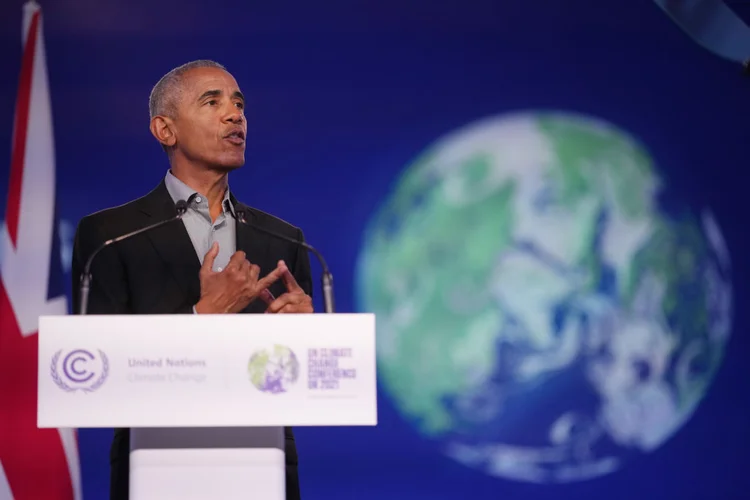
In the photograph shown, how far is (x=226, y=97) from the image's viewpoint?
7.60ft

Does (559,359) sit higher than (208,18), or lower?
lower

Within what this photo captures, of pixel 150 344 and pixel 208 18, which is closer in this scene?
pixel 150 344

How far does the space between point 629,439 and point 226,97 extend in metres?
2.52

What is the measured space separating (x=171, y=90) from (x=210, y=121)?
15 centimetres

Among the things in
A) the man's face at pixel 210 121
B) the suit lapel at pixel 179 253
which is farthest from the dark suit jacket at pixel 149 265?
the man's face at pixel 210 121

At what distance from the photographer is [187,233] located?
221cm

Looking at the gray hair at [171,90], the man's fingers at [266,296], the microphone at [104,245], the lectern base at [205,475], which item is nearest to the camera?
the lectern base at [205,475]

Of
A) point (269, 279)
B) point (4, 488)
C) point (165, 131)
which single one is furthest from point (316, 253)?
point (4, 488)

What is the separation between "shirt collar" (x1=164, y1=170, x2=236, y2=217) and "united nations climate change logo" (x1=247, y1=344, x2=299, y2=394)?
2.14 ft

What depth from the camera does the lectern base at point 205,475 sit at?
5.79ft

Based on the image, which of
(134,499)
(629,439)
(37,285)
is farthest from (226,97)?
(629,439)

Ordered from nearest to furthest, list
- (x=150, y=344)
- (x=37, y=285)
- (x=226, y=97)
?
(x=150, y=344) < (x=226, y=97) < (x=37, y=285)

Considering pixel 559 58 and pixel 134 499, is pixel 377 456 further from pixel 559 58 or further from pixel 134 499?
pixel 134 499

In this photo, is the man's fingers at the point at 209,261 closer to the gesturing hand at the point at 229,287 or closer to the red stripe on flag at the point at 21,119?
the gesturing hand at the point at 229,287
